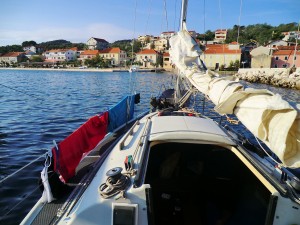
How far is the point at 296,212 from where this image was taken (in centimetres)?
292

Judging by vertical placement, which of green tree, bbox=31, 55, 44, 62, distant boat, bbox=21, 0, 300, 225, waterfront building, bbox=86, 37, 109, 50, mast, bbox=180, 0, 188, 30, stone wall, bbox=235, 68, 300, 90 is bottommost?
stone wall, bbox=235, 68, 300, 90

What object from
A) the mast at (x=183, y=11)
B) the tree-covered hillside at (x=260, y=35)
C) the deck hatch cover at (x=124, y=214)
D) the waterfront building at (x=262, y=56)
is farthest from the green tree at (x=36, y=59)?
the deck hatch cover at (x=124, y=214)

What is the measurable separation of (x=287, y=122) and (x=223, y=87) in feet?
5.00

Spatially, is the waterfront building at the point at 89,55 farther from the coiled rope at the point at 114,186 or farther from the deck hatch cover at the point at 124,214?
the deck hatch cover at the point at 124,214

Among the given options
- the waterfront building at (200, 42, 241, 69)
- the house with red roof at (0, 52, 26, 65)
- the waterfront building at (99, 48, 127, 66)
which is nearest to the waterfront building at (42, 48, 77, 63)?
the house with red roof at (0, 52, 26, 65)

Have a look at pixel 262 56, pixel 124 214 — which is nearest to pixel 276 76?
pixel 262 56

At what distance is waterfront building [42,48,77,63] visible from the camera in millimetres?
131000

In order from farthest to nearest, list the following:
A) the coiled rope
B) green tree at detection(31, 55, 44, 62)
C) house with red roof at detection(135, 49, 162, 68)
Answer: green tree at detection(31, 55, 44, 62) < house with red roof at detection(135, 49, 162, 68) < the coiled rope

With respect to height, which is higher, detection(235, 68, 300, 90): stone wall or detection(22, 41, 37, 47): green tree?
detection(22, 41, 37, 47): green tree

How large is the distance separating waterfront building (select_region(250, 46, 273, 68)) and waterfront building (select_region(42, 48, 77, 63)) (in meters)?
96.5

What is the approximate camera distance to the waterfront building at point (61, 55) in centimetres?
13100

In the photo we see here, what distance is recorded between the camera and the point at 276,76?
43.2 meters

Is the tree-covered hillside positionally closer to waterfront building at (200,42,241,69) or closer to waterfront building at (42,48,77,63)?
waterfront building at (200,42,241,69)

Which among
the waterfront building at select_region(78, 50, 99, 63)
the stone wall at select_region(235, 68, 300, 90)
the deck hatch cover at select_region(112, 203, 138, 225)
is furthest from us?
the waterfront building at select_region(78, 50, 99, 63)
